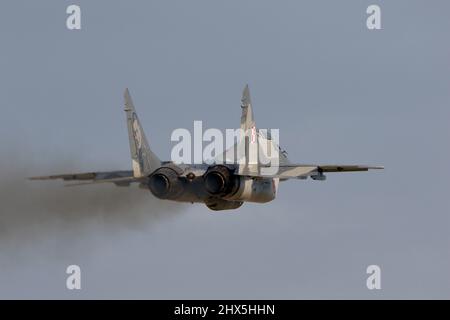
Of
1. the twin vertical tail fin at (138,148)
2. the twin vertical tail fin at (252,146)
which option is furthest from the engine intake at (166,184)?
the twin vertical tail fin at (252,146)

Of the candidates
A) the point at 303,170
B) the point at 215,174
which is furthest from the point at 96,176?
the point at 303,170

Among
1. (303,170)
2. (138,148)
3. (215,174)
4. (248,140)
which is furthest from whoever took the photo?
(303,170)

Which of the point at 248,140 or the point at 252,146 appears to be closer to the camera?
the point at 248,140

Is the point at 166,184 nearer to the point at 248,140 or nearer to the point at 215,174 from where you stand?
the point at 215,174

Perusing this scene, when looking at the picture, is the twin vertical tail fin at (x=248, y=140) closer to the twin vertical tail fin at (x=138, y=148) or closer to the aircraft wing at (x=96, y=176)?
the twin vertical tail fin at (x=138, y=148)

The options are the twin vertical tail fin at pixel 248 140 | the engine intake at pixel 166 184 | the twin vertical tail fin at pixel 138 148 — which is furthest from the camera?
the twin vertical tail fin at pixel 138 148

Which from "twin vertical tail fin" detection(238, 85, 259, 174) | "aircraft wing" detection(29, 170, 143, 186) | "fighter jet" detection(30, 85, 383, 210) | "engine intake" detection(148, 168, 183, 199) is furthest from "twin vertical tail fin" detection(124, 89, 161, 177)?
"twin vertical tail fin" detection(238, 85, 259, 174)

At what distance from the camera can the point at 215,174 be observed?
48.7 meters

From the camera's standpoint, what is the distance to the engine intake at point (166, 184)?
4875 cm

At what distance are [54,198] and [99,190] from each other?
2.07 m

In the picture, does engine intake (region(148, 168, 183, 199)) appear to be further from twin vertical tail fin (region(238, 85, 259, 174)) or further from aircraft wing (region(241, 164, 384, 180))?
aircraft wing (region(241, 164, 384, 180))

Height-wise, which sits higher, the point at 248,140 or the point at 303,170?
the point at 248,140

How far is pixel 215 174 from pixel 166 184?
1938 mm

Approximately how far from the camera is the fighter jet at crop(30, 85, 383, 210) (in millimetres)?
48906
